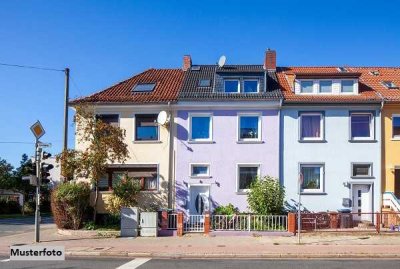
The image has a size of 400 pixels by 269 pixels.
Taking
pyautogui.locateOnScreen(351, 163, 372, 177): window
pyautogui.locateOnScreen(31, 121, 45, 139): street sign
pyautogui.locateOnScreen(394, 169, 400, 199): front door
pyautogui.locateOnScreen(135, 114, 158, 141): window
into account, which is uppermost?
pyautogui.locateOnScreen(135, 114, 158, 141): window

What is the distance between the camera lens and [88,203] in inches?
952

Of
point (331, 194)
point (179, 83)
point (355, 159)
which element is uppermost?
point (179, 83)

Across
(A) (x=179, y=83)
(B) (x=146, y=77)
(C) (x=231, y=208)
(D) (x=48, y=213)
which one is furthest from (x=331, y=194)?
(D) (x=48, y=213)

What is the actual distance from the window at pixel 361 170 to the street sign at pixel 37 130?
51.7 feet

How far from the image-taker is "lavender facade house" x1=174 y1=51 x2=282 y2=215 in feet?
86.1

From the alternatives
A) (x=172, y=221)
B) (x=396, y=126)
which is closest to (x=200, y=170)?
(x=172, y=221)

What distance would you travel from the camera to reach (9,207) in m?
50.0

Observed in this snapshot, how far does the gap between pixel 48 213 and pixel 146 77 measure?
27.3 meters

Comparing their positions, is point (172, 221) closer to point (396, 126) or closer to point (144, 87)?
point (144, 87)

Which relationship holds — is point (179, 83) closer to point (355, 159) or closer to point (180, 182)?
point (180, 182)

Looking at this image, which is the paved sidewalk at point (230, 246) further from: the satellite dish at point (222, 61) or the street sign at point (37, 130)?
the satellite dish at point (222, 61)

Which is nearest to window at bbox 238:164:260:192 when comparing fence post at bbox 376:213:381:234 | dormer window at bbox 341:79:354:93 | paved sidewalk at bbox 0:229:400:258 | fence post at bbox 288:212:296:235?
fence post at bbox 288:212:296:235

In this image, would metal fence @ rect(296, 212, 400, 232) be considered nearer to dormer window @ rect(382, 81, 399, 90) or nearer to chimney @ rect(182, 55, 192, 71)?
dormer window @ rect(382, 81, 399, 90)

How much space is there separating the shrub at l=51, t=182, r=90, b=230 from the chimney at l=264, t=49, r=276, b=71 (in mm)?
14037
